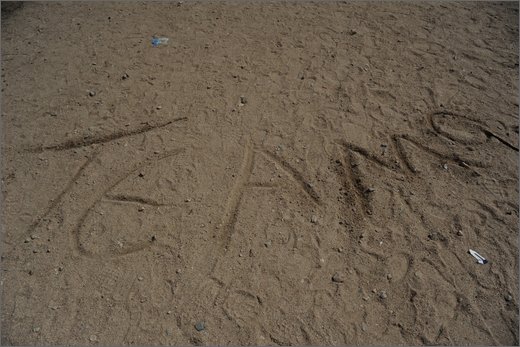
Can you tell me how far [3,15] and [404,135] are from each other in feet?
17.0

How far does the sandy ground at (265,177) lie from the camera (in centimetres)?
271

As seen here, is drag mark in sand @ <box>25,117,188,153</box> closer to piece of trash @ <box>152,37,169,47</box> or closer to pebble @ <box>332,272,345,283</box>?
piece of trash @ <box>152,37,169,47</box>

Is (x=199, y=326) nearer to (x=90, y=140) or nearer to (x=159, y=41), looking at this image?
(x=90, y=140)

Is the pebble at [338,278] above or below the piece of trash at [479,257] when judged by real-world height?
below

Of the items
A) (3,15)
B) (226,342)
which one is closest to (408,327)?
(226,342)

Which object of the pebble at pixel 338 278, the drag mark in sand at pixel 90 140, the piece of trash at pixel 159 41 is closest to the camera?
the pebble at pixel 338 278

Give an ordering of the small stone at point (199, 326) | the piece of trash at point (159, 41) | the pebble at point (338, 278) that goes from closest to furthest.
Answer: the small stone at point (199, 326)
the pebble at point (338, 278)
the piece of trash at point (159, 41)

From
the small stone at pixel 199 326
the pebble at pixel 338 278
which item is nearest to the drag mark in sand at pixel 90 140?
the small stone at pixel 199 326

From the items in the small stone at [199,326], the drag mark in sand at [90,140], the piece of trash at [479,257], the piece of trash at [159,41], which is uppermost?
the piece of trash at [159,41]

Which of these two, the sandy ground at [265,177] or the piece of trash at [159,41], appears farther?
the piece of trash at [159,41]

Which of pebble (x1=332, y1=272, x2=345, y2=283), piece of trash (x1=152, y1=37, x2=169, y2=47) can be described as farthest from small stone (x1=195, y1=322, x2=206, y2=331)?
piece of trash (x1=152, y1=37, x2=169, y2=47)

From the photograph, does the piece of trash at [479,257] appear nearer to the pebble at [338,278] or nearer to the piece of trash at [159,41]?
the pebble at [338,278]

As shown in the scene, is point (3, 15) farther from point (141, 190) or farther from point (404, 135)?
point (404, 135)

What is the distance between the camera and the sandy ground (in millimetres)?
2715
